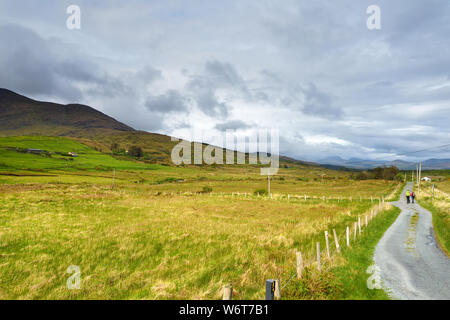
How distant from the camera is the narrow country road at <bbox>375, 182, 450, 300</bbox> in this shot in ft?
34.2

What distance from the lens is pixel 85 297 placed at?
33.4 ft

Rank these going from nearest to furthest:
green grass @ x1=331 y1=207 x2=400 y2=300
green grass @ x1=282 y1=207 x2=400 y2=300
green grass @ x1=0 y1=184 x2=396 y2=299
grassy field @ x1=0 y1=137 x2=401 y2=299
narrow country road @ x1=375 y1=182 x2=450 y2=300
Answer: green grass @ x1=282 y1=207 x2=400 y2=300 < green grass @ x1=331 y1=207 x2=400 y2=300 < narrow country road @ x1=375 y1=182 x2=450 y2=300 < grassy field @ x1=0 y1=137 x2=401 y2=299 < green grass @ x1=0 y1=184 x2=396 y2=299

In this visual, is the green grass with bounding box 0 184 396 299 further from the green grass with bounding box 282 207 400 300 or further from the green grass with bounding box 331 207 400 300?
the green grass with bounding box 331 207 400 300

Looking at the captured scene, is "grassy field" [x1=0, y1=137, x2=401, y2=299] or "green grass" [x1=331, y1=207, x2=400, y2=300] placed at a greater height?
"green grass" [x1=331, y1=207, x2=400, y2=300]

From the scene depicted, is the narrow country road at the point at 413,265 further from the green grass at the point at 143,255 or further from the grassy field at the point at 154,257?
the green grass at the point at 143,255

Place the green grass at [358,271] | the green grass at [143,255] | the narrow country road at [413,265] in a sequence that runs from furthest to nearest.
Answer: the green grass at [143,255] < the narrow country road at [413,265] < the green grass at [358,271]

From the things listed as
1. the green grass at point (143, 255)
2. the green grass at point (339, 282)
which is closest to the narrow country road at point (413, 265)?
the green grass at point (339, 282)

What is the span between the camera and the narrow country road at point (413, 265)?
1042cm

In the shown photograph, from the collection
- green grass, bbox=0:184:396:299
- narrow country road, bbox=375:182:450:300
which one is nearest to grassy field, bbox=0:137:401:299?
green grass, bbox=0:184:396:299

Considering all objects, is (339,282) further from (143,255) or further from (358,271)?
(143,255)

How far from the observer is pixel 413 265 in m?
13.7

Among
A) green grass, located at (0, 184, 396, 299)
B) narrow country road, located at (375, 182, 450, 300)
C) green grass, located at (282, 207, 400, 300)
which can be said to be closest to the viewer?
green grass, located at (282, 207, 400, 300)
